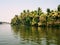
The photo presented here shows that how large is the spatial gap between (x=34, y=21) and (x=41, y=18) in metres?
8.03

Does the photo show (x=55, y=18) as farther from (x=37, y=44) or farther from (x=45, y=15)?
(x=37, y=44)

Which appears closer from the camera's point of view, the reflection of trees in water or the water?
the water

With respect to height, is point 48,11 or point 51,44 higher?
point 48,11

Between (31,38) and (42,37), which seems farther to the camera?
(42,37)

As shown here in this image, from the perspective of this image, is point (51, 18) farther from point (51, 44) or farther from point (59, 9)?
point (51, 44)

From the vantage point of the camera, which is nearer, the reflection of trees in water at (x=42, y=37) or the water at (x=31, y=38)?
the water at (x=31, y=38)

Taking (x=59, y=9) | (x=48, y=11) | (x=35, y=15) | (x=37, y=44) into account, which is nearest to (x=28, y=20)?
(x=35, y=15)

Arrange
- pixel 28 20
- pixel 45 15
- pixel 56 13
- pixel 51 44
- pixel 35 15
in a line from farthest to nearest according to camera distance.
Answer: pixel 28 20, pixel 35 15, pixel 45 15, pixel 56 13, pixel 51 44

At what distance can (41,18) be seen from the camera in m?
121

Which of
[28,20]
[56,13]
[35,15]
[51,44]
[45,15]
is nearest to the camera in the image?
[51,44]

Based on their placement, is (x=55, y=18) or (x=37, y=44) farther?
(x=55, y=18)

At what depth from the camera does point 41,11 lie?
132 meters

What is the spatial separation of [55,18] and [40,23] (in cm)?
972

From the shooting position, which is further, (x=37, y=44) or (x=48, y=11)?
(x=48, y=11)
